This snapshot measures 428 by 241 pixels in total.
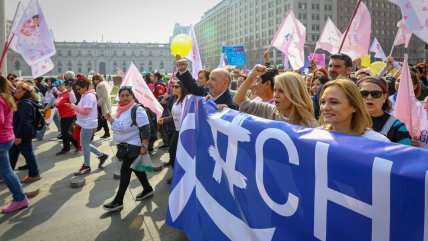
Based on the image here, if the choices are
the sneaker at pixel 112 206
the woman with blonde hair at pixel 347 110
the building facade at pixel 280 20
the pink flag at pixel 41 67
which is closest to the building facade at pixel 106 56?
the building facade at pixel 280 20

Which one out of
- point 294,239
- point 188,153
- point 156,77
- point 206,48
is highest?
point 206,48

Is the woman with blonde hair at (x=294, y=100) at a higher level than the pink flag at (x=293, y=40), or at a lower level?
lower

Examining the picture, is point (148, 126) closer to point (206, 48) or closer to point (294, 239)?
point (294, 239)

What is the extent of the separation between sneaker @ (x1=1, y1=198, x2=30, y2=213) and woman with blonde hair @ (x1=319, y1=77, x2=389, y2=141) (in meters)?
4.42

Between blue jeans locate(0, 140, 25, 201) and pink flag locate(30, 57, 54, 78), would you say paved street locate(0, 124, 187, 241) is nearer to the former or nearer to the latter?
blue jeans locate(0, 140, 25, 201)

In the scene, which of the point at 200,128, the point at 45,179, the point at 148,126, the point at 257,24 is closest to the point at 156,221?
the point at 148,126

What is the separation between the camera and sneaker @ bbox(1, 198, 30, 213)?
14.3 ft

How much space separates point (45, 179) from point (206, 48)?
132m

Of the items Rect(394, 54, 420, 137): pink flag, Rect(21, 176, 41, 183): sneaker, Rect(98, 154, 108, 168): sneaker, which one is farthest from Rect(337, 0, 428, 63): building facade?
Rect(21, 176, 41, 183): sneaker

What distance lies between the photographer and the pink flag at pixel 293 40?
9188 millimetres

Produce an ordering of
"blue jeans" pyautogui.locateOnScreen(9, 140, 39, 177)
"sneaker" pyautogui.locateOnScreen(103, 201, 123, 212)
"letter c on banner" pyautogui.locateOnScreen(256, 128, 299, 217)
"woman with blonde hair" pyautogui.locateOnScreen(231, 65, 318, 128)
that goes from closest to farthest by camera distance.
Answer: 1. "letter c on banner" pyautogui.locateOnScreen(256, 128, 299, 217)
2. "woman with blonde hair" pyautogui.locateOnScreen(231, 65, 318, 128)
3. "sneaker" pyautogui.locateOnScreen(103, 201, 123, 212)
4. "blue jeans" pyautogui.locateOnScreen(9, 140, 39, 177)

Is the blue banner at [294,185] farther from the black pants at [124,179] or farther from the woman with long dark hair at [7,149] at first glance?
the woman with long dark hair at [7,149]

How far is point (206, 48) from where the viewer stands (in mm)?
134125

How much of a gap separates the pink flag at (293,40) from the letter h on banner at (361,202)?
7874 mm
